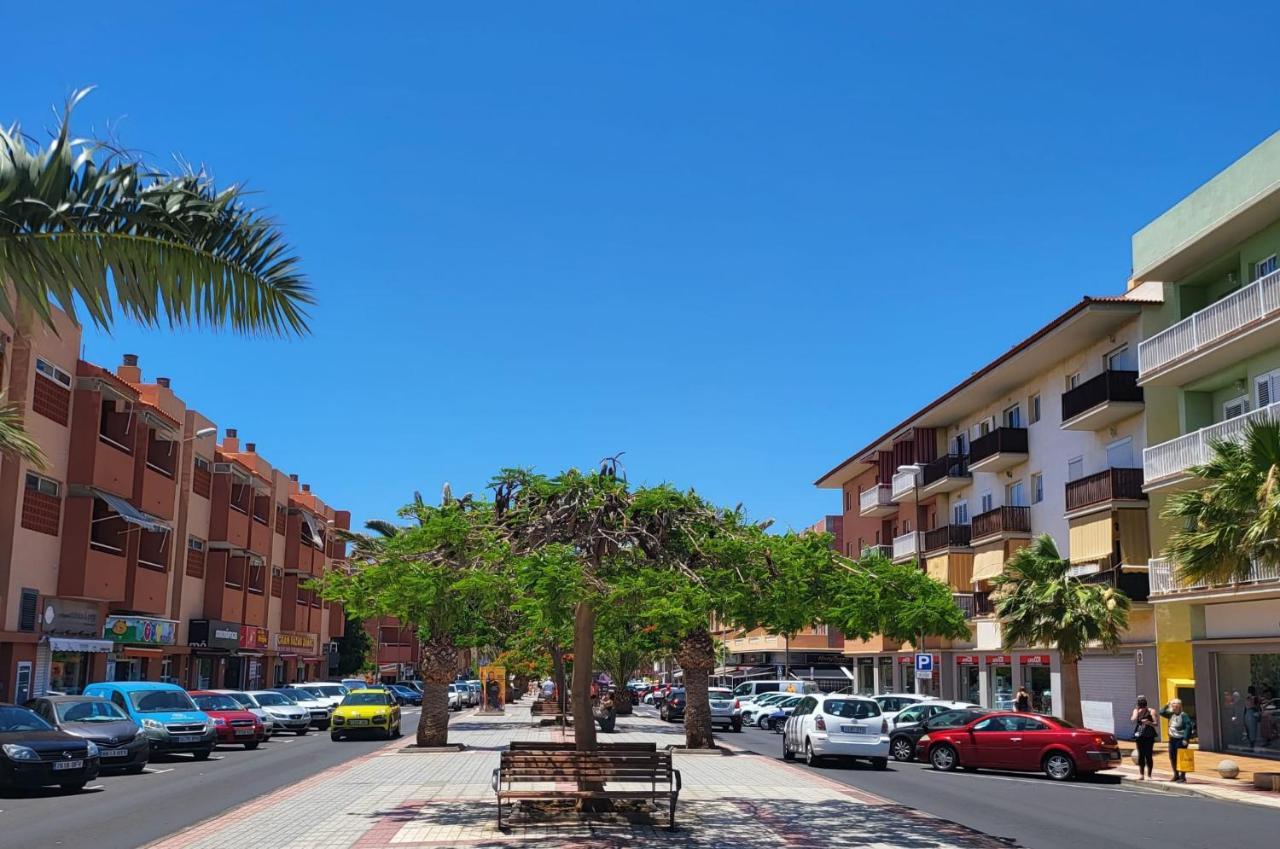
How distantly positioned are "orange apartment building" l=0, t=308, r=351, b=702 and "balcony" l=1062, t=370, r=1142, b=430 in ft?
75.3

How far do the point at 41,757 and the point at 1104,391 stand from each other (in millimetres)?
30003

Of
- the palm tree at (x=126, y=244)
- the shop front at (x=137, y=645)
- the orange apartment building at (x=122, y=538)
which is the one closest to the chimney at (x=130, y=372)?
the orange apartment building at (x=122, y=538)

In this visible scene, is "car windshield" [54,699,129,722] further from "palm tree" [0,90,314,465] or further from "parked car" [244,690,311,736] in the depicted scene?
"palm tree" [0,90,314,465]

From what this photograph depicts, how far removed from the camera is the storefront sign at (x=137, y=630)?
40438 millimetres

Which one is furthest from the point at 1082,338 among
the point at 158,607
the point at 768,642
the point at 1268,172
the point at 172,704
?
the point at 768,642

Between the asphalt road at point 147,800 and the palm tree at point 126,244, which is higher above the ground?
the palm tree at point 126,244

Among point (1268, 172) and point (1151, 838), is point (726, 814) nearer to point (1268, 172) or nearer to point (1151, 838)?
point (1151, 838)

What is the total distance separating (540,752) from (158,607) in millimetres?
32775

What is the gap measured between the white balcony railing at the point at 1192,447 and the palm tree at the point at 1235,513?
4508 mm

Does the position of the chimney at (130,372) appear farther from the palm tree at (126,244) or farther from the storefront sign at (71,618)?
the palm tree at (126,244)

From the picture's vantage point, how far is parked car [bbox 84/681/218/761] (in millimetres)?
27984

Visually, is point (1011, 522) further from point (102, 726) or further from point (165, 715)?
point (102, 726)

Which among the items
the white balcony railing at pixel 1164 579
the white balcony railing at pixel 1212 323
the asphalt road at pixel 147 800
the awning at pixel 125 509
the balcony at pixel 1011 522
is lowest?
the asphalt road at pixel 147 800

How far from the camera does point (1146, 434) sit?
1412 inches
